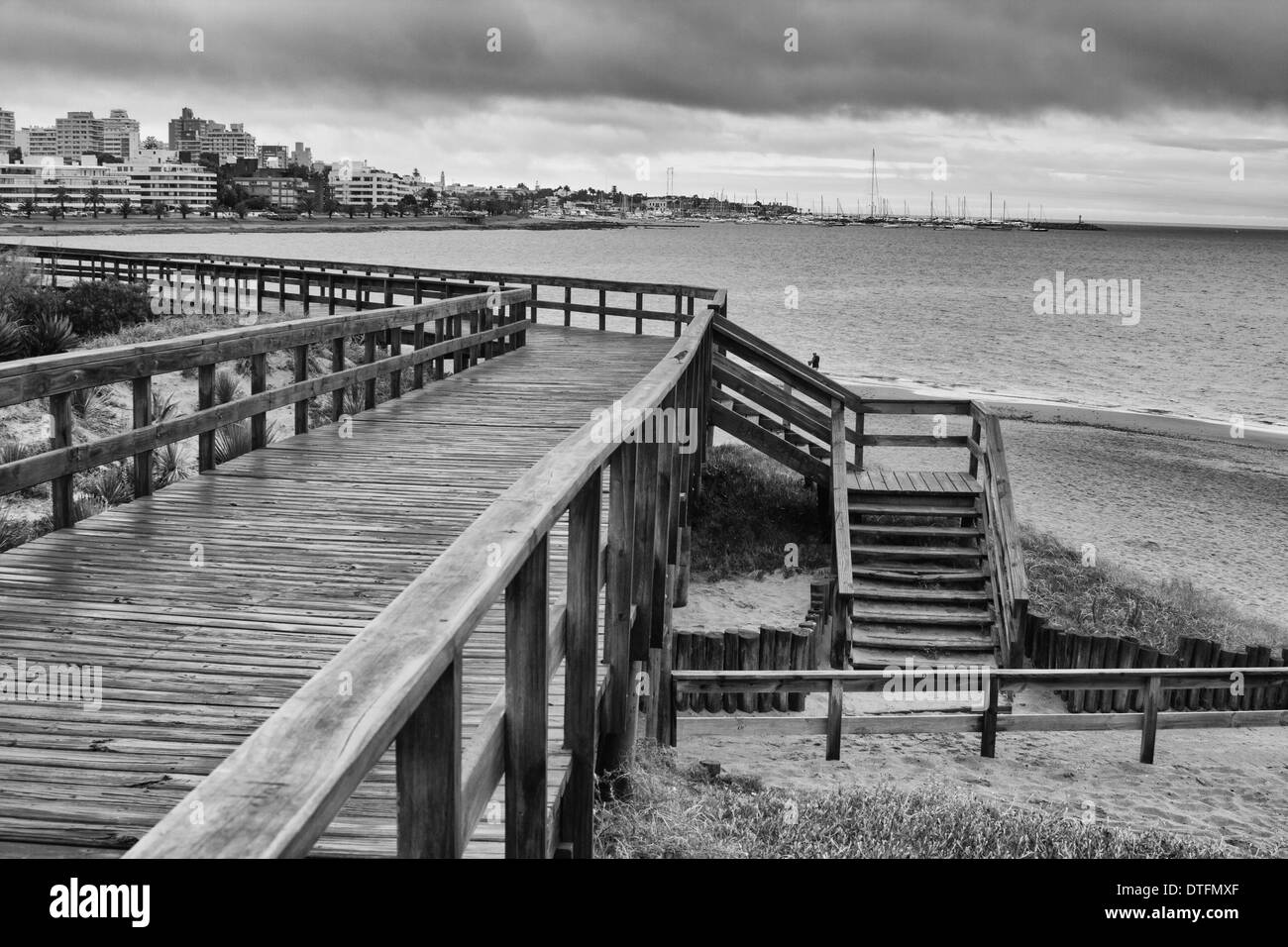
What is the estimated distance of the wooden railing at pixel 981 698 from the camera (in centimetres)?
984

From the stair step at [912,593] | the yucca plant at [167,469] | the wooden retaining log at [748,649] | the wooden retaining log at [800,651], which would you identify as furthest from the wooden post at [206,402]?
the stair step at [912,593]

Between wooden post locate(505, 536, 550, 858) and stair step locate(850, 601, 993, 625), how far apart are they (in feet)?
34.3

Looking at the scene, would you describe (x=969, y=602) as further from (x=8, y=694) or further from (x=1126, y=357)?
(x=1126, y=357)

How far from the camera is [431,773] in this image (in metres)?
1.98

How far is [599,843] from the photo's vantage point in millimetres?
4699

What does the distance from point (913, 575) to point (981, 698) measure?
326 cm

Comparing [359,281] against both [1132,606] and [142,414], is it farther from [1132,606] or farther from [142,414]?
[142,414]

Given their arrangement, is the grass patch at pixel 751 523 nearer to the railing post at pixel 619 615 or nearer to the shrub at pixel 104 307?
the railing post at pixel 619 615

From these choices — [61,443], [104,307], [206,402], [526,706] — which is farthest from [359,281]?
[526,706]

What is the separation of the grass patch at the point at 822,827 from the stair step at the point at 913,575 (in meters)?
6.16

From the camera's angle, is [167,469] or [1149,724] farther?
[167,469]

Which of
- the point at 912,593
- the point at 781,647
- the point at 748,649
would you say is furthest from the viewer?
the point at 912,593

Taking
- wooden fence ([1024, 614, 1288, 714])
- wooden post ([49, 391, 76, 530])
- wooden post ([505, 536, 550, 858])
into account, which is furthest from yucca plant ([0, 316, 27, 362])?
wooden post ([505, 536, 550, 858])

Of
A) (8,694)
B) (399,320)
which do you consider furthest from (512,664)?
(399,320)
